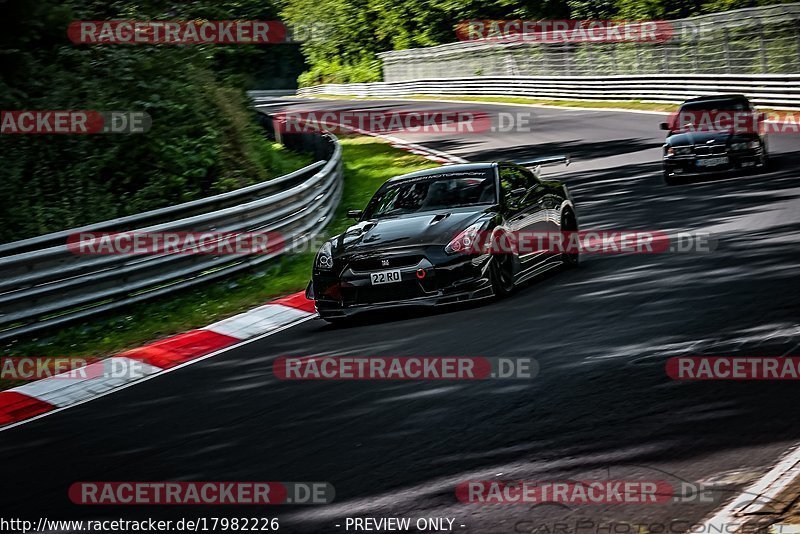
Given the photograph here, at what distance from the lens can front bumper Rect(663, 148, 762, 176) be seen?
17688mm

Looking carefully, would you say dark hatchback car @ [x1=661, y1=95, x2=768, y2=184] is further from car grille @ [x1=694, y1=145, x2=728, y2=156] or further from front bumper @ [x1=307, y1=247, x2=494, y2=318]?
front bumper @ [x1=307, y1=247, x2=494, y2=318]

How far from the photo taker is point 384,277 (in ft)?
32.7

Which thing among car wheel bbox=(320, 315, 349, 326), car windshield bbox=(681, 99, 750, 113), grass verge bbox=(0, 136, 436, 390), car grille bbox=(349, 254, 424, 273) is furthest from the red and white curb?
car windshield bbox=(681, 99, 750, 113)

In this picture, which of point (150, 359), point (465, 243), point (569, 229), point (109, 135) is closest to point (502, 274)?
point (465, 243)

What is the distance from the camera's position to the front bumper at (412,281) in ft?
32.4

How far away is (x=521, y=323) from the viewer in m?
9.10

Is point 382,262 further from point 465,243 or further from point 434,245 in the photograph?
point 465,243

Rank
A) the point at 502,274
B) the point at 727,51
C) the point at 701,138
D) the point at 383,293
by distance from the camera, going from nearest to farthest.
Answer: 1. the point at 383,293
2. the point at 502,274
3. the point at 701,138
4. the point at 727,51

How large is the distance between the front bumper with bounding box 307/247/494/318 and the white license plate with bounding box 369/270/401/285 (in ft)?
0.09

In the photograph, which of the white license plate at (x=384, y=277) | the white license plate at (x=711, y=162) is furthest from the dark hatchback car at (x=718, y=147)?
the white license plate at (x=384, y=277)

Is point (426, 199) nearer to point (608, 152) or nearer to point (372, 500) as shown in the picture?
point (372, 500)

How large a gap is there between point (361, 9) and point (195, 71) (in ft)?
218

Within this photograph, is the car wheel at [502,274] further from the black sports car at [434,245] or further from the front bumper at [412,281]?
the front bumper at [412,281]

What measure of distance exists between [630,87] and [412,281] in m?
28.7
